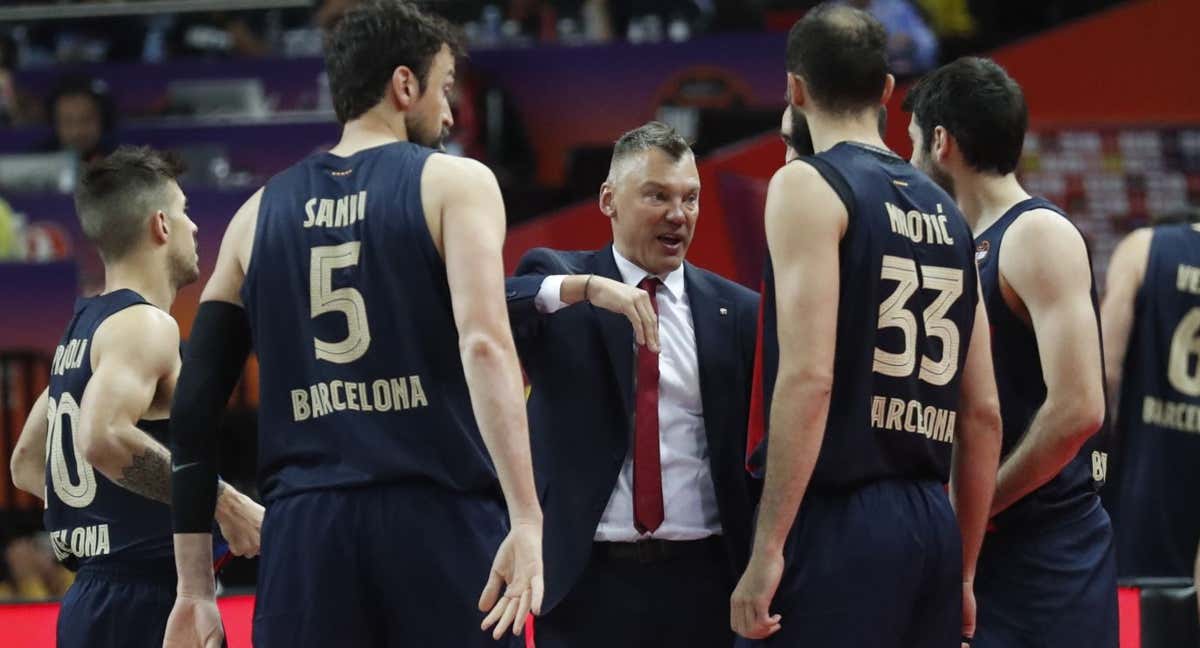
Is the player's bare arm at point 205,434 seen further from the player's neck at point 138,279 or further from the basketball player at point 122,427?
the player's neck at point 138,279

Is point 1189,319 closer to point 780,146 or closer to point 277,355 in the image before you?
point 780,146

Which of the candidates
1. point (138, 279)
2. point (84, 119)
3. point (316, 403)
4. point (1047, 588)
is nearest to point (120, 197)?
point (138, 279)

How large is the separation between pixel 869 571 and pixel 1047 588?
802mm

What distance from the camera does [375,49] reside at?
11.3 feet

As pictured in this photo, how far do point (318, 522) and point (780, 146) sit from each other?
5.54m

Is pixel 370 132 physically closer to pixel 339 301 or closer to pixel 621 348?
pixel 339 301

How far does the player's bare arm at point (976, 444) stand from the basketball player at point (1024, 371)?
204 mm

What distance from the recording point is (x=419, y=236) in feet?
10.9

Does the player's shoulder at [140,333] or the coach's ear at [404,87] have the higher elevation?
the coach's ear at [404,87]

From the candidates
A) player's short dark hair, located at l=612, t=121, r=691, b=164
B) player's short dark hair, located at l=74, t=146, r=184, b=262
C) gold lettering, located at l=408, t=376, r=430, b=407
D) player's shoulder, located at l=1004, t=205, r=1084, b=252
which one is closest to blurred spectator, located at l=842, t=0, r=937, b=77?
player's short dark hair, located at l=612, t=121, r=691, b=164

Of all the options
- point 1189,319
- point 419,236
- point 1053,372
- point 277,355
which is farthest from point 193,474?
point 1189,319

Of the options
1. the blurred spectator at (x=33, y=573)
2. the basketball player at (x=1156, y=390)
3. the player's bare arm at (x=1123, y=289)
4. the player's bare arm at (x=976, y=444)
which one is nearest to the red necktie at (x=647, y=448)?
the player's bare arm at (x=976, y=444)

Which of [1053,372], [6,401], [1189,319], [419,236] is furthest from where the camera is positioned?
[6,401]

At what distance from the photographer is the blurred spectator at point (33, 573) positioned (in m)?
7.68
